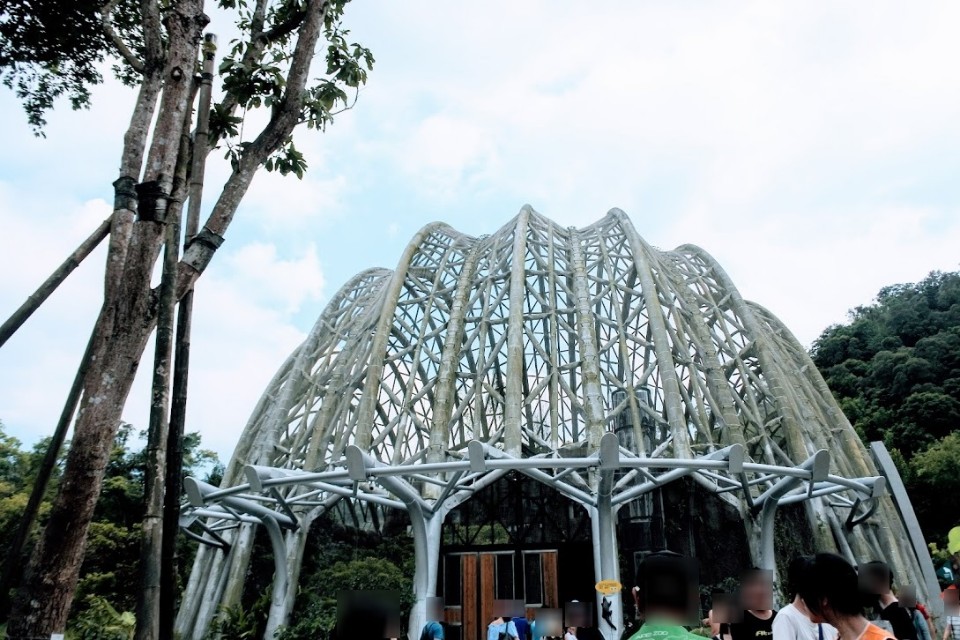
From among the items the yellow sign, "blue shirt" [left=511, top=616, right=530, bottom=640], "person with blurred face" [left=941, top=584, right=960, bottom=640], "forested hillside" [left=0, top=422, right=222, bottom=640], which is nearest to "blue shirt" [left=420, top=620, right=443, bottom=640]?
the yellow sign

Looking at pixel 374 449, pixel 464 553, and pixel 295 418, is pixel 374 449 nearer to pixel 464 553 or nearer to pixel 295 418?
pixel 295 418

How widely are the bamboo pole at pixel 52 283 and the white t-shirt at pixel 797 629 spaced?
7.50m

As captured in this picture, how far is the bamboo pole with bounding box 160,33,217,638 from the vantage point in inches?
238

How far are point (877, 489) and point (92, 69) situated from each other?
711 inches

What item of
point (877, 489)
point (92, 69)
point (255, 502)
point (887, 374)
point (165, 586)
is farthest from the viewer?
point (887, 374)

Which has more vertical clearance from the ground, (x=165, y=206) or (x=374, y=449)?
(x=374, y=449)

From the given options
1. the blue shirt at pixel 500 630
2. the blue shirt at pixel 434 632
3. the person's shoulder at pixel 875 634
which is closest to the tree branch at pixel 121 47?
the blue shirt at pixel 434 632

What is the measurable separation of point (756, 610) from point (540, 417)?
2024cm

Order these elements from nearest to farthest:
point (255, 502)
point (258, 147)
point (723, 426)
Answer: point (258, 147)
point (255, 502)
point (723, 426)

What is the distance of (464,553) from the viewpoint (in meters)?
20.7

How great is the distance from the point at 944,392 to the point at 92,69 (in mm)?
53411

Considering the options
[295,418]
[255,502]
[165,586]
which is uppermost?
[295,418]

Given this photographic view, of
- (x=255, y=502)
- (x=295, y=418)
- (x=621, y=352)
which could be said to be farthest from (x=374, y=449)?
(x=621, y=352)

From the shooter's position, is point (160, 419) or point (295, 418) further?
point (295, 418)
